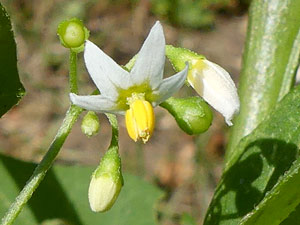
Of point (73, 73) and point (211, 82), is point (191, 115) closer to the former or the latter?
point (211, 82)

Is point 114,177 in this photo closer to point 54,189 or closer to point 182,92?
point 54,189

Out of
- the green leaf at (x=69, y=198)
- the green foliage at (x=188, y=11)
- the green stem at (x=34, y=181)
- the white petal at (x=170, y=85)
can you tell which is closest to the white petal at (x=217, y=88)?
the white petal at (x=170, y=85)

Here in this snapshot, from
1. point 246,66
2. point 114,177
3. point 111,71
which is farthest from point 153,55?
point 246,66

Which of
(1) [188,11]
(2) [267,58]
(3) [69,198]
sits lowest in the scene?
(1) [188,11]

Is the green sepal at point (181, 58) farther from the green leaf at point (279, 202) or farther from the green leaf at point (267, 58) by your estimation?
the green leaf at point (279, 202)

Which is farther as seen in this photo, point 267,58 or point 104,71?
point 267,58

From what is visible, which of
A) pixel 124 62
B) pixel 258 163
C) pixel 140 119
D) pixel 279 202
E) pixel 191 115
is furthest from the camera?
pixel 124 62

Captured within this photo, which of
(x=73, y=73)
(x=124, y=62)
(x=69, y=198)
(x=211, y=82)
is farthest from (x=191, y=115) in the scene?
(x=124, y=62)
